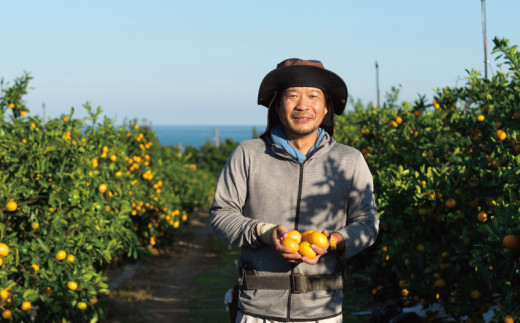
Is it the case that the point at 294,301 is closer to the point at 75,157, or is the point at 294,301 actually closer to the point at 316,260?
the point at 316,260

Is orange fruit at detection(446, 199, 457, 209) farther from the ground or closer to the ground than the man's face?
closer to the ground

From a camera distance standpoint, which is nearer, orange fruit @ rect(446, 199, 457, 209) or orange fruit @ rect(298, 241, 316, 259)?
orange fruit @ rect(298, 241, 316, 259)

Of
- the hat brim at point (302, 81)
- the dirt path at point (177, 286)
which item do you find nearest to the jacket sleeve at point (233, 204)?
the hat brim at point (302, 81)

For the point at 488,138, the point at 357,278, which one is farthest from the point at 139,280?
the point at 488,138

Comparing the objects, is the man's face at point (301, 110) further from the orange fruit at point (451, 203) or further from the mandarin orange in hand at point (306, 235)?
the orange fruit at point (451, 203)

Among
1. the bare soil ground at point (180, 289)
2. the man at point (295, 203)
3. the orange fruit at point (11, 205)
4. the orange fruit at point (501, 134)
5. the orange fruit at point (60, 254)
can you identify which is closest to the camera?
the man at point (295, 203)

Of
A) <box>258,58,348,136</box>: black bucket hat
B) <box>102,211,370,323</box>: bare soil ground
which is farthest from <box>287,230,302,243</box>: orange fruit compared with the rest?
<box>102,211,370,323</box>: bare soil ground

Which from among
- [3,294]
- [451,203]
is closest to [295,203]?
[451,203]

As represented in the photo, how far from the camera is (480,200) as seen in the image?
4.73 meters

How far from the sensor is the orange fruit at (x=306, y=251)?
2262mm

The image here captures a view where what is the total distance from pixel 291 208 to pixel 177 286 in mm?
8028

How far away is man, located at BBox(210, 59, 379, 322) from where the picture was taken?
247 centimetres

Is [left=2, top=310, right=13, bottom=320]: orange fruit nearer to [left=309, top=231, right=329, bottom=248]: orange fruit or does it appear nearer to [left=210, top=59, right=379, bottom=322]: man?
[left=210, top=59, right=379, bottom=322]: man

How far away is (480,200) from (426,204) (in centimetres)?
50
